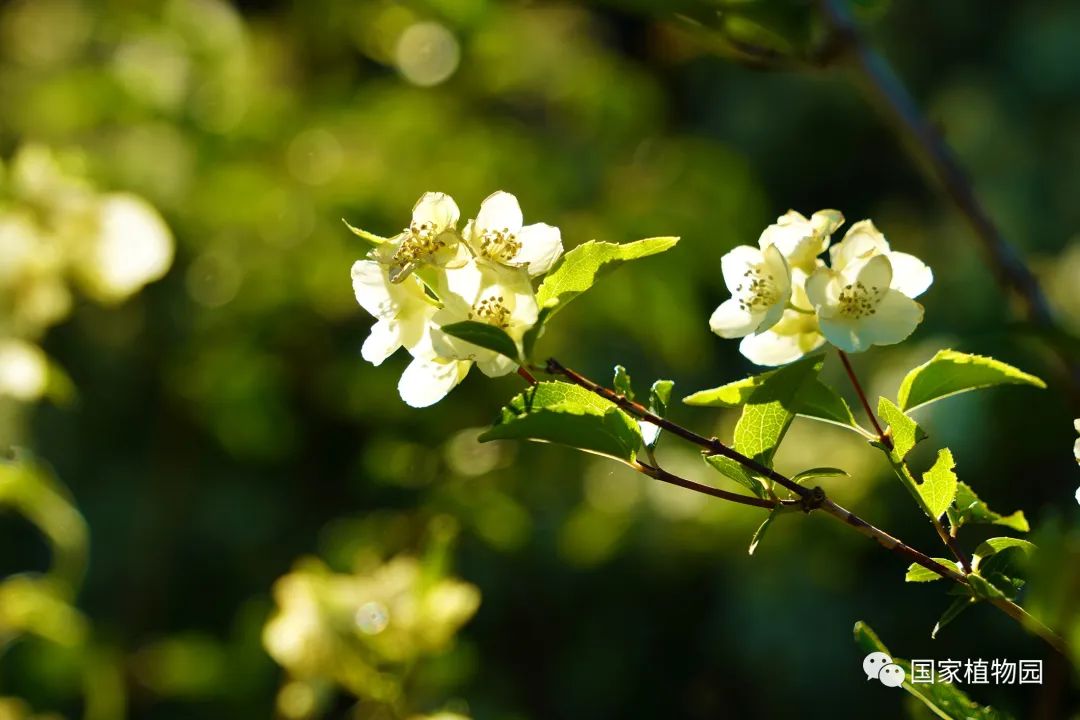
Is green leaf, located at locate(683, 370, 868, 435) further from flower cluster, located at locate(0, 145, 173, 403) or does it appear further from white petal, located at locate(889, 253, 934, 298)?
flower cluster, located at locate(0, 145, 173, 403)

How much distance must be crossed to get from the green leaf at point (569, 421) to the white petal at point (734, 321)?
2.5 inches

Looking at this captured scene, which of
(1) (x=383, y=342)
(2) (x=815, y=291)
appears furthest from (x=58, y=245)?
(2) (x=815, y=291)

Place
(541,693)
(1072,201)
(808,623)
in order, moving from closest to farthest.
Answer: (541,693) < (808,623) < (1072,201)

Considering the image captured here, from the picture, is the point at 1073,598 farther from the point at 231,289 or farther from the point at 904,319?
the point at 231,289

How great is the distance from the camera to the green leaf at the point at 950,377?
1.28ft

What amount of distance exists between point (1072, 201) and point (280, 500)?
2359 mm

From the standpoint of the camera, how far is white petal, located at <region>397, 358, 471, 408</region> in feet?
1.38

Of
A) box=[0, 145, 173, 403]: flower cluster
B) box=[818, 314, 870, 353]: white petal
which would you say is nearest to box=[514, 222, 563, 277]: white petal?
box=[818, 314, 870, 353]: white petal

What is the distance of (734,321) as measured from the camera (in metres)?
0.43

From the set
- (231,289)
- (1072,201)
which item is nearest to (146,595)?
(231,289)

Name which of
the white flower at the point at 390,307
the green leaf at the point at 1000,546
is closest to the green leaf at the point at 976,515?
the green leaf at the point at 1000,546

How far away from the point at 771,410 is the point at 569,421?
8 cm

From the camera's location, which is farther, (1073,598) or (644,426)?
(644,426)

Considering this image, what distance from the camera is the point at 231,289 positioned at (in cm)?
139
